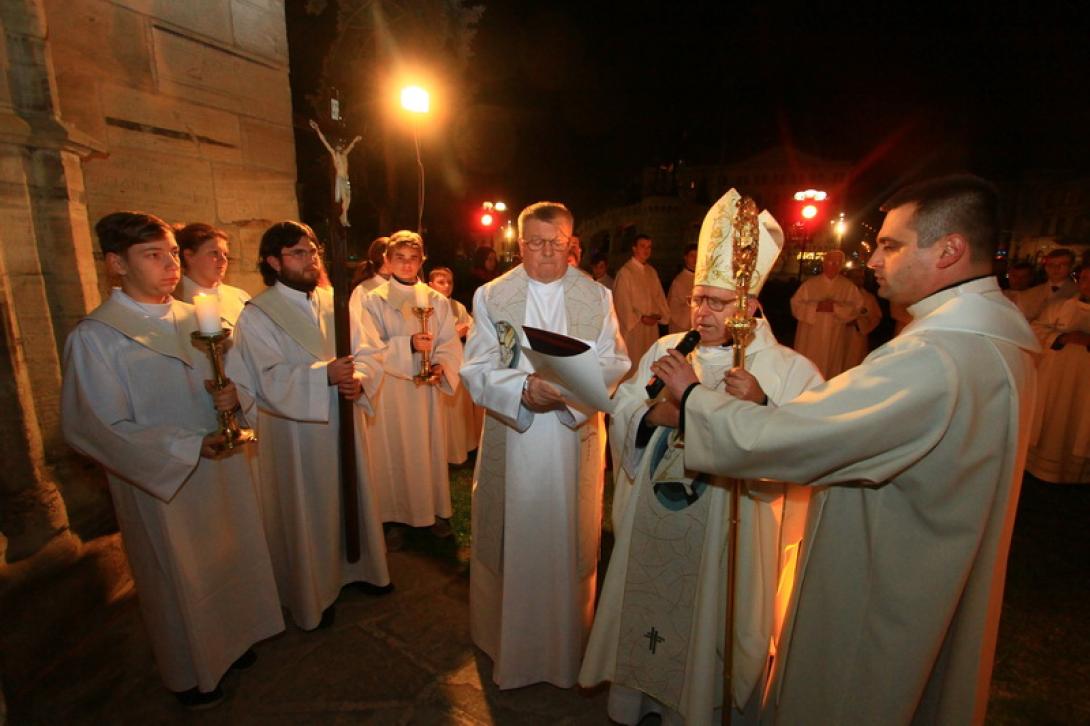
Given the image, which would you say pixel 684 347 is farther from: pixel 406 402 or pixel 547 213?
pixel 406 402

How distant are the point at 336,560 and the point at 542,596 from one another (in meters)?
1.49

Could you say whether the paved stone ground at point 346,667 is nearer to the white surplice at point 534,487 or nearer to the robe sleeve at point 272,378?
the white surplice at point 534,487

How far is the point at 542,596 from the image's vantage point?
9.23ft

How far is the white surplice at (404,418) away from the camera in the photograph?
4562 millimetres

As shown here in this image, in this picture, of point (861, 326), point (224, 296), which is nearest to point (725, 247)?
point (224, 296)

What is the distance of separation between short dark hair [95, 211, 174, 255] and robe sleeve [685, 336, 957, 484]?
112 inches

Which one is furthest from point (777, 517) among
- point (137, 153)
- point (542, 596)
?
point (137, 153)

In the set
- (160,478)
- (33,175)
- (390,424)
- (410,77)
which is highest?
(410,77)

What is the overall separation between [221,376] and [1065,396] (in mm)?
8278

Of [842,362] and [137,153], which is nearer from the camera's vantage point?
[137,153]

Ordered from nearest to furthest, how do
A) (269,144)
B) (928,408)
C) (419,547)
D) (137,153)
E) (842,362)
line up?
(928,408), (137,153), (419,547), (269,144), (842,362)

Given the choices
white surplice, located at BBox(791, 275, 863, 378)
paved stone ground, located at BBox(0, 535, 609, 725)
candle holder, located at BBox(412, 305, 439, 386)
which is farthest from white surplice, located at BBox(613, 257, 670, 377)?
paved stone ground, located at BBox(0, 535, 609, 725)

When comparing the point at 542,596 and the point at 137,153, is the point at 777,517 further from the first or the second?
the point at 137,153

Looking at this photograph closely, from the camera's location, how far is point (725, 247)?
2.26 meters
